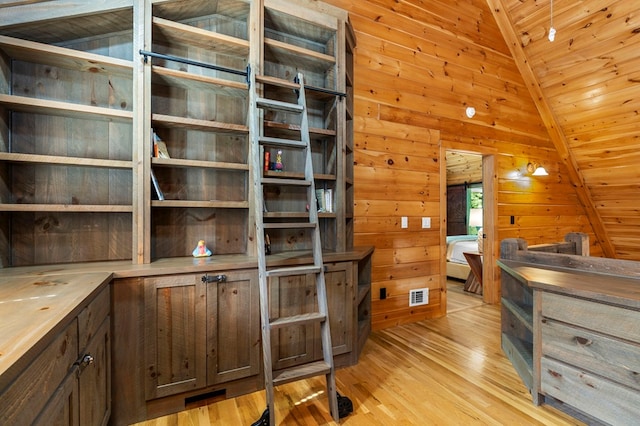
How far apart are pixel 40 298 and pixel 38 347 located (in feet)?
1.60

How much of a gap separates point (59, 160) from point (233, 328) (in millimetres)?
1437

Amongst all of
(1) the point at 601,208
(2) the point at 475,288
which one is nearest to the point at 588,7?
(1) the point at 601,208

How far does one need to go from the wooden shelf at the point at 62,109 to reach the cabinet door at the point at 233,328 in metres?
1.24

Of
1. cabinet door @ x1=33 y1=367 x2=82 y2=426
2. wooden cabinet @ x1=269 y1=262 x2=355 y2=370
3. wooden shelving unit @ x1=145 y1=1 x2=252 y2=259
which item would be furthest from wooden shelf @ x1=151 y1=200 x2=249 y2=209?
cabinet door @ x1=33 y1=367 x2=82 y2=426

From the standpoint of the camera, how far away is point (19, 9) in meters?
1.72

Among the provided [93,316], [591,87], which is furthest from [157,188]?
[591,87]

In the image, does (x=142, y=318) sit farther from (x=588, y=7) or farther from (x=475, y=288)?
(x=588, y=7)

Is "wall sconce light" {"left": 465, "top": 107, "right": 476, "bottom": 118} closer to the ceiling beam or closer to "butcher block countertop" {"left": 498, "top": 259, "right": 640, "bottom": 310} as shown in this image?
the ceiling beam

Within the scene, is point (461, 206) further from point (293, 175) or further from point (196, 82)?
point (196, 82)

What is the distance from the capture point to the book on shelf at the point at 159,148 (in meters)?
2.01

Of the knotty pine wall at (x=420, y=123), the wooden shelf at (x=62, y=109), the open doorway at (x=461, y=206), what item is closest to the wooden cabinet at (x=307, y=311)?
the knotty pine wall at (x=420, y=123)

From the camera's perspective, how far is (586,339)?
1.63m

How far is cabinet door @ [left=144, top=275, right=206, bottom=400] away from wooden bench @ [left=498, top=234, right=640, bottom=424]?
207 centimetres

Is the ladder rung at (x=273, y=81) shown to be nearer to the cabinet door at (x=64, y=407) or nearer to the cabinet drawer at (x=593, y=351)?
the cabinet door at (x=64, y=407)
